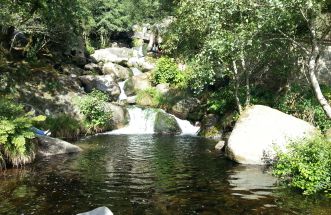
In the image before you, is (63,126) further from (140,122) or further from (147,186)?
(147,186)

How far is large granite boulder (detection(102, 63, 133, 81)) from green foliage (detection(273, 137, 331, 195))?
3079 cm

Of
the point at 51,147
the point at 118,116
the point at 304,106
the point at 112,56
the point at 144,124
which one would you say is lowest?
the point at 51,147

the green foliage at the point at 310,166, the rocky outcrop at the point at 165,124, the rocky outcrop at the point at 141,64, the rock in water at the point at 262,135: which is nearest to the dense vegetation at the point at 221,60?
the green foliage at the point at 310,166

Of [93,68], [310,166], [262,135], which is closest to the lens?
[310,166]

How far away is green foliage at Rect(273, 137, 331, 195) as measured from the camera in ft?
43.8

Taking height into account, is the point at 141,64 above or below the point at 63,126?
above

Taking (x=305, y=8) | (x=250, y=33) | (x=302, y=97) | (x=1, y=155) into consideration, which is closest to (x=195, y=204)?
(x=250, y=33)

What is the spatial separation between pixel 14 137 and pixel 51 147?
430 centimetres

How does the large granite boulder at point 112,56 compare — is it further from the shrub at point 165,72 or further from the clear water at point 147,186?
the clear water at point 147,186

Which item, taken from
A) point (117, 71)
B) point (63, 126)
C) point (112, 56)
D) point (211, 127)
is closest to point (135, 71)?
point (117, 71)

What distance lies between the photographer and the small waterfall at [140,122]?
3294 cm

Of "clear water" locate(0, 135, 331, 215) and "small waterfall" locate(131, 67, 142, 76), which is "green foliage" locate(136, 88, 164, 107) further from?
"clear water" locate(0, 135, 331, 215)

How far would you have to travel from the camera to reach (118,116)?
109ft

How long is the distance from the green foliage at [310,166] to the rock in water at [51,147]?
1253 cm
